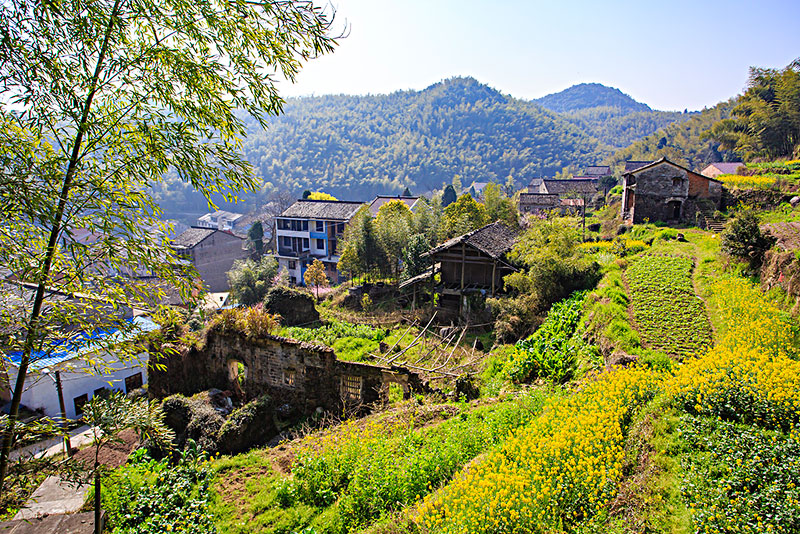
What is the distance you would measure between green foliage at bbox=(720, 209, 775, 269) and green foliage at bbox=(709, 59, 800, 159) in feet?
79.1

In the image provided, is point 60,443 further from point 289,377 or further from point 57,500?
point 289,377

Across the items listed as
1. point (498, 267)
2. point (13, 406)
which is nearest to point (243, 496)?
point (13, 406)

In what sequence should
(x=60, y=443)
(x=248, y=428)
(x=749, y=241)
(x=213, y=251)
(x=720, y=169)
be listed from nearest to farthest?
(x=248, y=428) < (x=749, y=241) < (x=60, y=443) < (x=720, y=169) < (x=213, y=251)

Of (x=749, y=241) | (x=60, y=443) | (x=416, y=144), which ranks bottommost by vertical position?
(x=60, y=443)

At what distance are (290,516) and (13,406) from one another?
6114 millimetres

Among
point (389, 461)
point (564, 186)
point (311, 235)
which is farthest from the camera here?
point (564, 186)

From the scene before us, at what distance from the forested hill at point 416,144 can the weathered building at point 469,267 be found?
2348 inches

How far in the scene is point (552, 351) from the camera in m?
12.9

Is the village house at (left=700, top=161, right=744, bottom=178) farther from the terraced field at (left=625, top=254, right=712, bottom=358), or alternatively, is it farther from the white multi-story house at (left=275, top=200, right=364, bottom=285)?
the white multi-story house at (left=275, top=200, right=364, bottom=285)

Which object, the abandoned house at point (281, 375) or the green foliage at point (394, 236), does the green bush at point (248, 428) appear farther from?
the green foliage at point (394, 236)

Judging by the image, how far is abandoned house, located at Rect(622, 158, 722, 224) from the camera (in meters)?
26.2

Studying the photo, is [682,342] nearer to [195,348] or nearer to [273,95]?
[273,95]

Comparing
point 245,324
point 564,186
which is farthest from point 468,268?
point 564,186

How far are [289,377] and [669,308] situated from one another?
12.0 m
